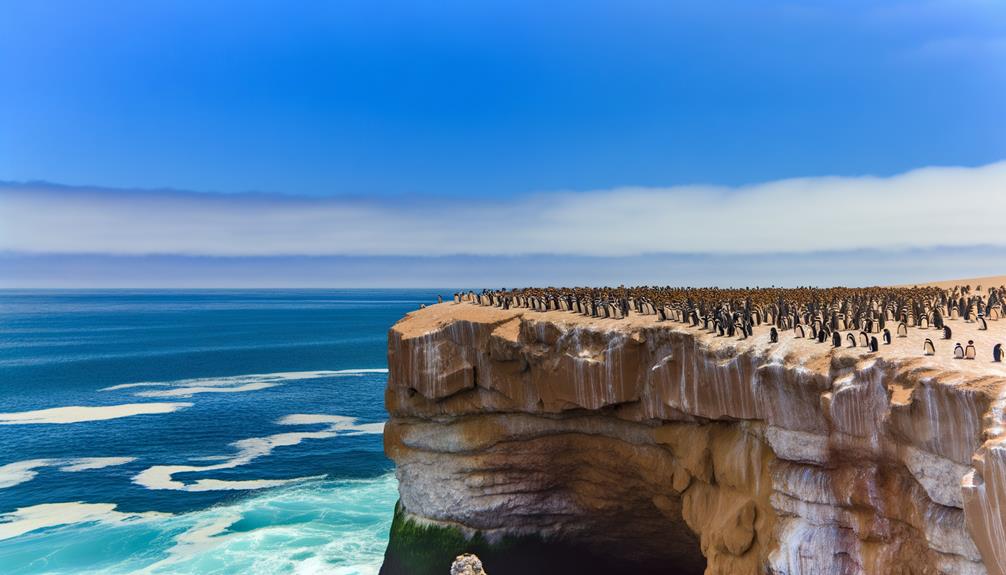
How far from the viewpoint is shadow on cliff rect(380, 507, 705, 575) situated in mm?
35406

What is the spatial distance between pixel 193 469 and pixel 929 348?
51535mm

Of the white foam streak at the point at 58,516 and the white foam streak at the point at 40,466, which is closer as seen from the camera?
the white foam streak at the point at 58,516

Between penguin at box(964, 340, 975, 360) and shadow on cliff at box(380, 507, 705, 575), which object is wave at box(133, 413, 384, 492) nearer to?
shadow on cliff at box(380, 507, 705, 575)

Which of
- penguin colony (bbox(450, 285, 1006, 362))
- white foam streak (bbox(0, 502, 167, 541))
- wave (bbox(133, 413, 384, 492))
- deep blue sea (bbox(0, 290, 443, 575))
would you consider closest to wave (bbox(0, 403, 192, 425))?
deep blue sea (bbox(0, 290, 443, 575))

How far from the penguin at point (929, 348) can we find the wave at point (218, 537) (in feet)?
92.5

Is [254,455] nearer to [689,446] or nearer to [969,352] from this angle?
[689,446]

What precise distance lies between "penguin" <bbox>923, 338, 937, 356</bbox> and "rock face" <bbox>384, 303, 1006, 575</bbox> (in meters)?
0.29

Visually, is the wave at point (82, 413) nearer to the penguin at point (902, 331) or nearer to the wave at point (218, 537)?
the wave at point (218, 537)

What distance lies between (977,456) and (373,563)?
3056 centimetres

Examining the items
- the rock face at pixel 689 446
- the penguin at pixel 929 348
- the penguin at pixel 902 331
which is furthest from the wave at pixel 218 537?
the penguin at pixel 929 348

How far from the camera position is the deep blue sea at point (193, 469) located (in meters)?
39.2

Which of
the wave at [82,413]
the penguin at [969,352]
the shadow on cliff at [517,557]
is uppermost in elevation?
the penguin at [969,352]

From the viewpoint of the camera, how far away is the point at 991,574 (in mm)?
14711

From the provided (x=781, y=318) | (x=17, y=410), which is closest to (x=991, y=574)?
(x=781, y=318)
